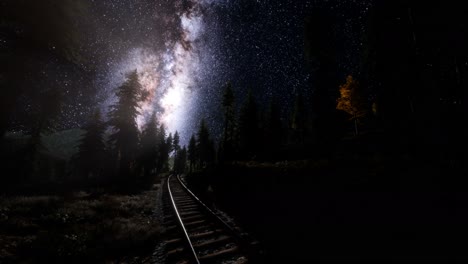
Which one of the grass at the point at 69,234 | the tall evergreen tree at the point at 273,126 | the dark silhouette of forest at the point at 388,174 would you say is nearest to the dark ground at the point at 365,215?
the dark silhouette of forest at the point at 388,174

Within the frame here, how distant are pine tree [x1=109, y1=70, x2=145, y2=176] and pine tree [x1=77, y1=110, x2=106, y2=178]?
13.6 metres

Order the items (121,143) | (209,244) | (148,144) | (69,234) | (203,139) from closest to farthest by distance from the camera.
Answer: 1. (209,244)
2. (69,234)
3. (121,143)
4. (148,144)
5. (203,139)

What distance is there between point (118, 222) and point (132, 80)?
28082mm

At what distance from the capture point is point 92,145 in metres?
44.0

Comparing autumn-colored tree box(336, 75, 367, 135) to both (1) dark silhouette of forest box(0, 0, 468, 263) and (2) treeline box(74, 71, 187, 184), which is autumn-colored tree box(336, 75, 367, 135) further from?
(2) treeline box(74, 71, 187, 184)

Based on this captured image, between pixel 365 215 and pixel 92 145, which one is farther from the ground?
pixel 92 145

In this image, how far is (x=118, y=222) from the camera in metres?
9.62

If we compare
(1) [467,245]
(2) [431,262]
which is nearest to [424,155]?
(1) [467,245]

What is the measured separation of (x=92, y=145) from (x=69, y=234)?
42.0 meters

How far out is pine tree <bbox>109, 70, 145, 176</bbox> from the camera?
3247 cm

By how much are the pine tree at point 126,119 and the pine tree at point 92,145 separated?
13646mm

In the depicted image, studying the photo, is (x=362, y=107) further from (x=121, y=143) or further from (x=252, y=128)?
(x=121, y=143)

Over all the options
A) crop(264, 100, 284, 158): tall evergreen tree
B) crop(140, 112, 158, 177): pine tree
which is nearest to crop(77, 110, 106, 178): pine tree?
crop(140, 112, 158, 177): pine tree

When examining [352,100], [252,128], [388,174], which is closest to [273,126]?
[252,128]
